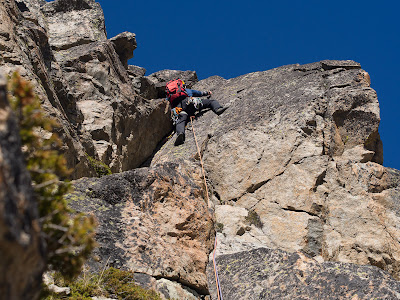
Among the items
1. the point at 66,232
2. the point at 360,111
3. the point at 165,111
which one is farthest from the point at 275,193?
the point at 66,232

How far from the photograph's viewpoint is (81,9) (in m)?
24.1

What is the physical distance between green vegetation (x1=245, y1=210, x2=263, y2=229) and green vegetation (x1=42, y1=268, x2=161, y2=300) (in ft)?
21.0

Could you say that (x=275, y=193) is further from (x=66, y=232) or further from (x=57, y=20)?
(x=57, y=20)

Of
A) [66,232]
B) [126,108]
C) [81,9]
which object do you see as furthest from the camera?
[81,9]

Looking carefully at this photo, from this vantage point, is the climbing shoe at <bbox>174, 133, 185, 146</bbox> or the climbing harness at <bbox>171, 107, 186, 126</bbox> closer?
the climbing shoe at <bbox>174, 133, 185, 146</bbox>

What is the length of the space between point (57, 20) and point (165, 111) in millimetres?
7563

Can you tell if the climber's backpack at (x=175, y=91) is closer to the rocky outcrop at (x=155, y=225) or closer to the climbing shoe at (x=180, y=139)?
the climbing shoe at (x=180, y=139)

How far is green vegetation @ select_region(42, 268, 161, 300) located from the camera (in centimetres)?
705

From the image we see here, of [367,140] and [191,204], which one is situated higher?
[367,140]

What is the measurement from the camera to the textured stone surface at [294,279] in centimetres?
841

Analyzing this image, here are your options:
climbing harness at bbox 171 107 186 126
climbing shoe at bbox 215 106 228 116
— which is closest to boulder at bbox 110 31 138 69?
climbing harness at bbox 171 107 186 126

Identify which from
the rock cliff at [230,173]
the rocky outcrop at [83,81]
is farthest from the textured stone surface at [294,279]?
A: the rocky outcrop at [83,81]

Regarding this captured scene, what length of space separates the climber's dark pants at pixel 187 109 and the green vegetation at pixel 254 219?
654 cm

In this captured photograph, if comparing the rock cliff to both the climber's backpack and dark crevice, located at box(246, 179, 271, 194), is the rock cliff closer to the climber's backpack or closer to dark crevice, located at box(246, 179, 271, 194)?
dark crevice, located at box(246, 179, 271, 194)
